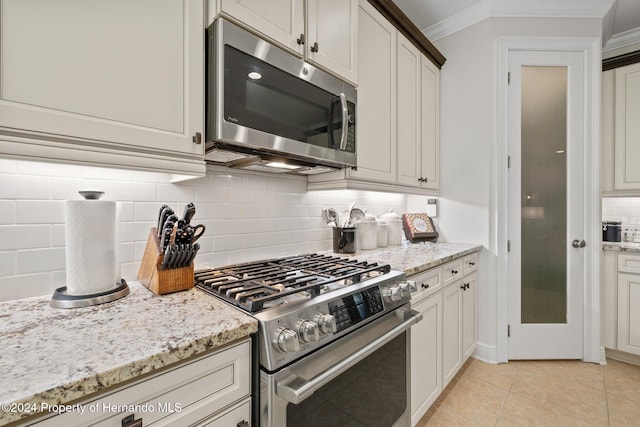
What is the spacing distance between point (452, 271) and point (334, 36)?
1571mm

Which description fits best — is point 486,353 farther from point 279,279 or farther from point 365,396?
point 279,279

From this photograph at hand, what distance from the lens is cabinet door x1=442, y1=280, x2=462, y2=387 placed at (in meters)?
1.84

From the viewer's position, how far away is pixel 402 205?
9.22ft

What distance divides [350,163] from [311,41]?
61 centimetres

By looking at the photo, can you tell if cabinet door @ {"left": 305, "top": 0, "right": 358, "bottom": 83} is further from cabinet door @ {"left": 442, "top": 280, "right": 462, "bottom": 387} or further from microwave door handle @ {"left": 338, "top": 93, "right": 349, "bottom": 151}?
cabinet door @ {"left": 442, "top": 280, "right": 462, "bottom": 387}

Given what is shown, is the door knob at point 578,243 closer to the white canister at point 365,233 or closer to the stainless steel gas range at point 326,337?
the white canister at point 365,233

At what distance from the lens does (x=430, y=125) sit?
2.51 metres

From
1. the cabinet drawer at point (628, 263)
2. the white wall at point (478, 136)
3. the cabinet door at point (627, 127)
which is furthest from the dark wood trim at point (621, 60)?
the cabinet drawer at point (628, 263)

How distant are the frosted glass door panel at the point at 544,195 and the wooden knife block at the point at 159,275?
8.09 ft

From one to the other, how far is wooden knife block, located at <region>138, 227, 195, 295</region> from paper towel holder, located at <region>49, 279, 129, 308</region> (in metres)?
0.11

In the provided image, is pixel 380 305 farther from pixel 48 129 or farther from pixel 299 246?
pixel 48 129

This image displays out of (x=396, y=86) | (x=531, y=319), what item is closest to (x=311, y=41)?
(x=396, y=86)

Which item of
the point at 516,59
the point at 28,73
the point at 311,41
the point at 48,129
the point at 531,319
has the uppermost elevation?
the point at 516,59

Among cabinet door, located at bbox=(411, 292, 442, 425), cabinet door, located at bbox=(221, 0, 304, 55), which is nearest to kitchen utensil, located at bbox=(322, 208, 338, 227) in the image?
cabinet door, located at bbox=(411, 292, 442, 425)
